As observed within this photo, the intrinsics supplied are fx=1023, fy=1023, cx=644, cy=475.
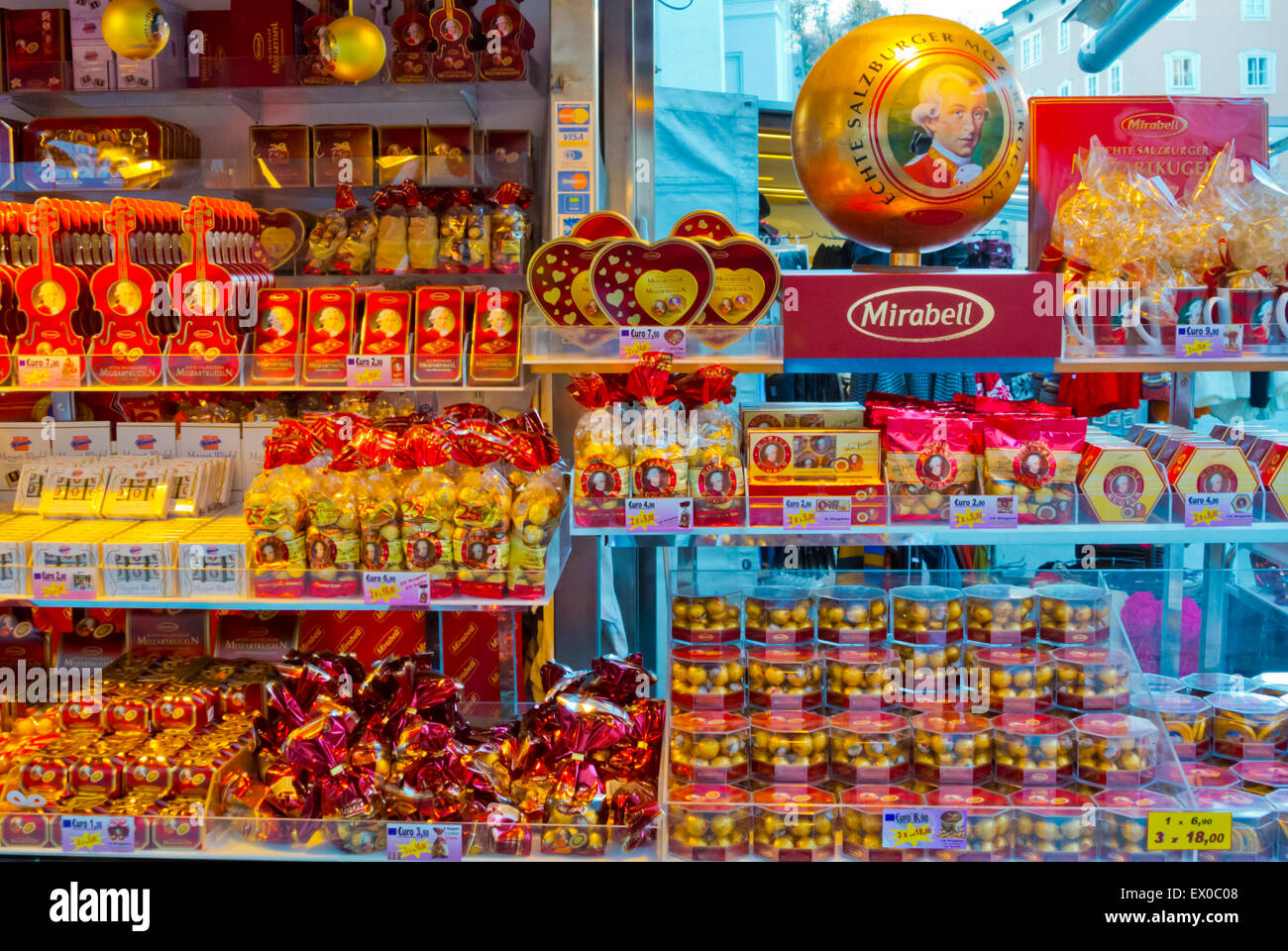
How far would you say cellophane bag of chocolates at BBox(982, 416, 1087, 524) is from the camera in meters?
1.88

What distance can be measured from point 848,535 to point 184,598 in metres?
1.27

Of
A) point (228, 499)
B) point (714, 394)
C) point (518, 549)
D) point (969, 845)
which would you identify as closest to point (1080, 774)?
point (969, 845)

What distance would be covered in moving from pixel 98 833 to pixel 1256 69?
446 cm

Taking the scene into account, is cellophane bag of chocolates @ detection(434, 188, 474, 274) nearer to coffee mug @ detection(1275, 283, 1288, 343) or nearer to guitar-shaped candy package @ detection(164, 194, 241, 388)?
guitar-shaped candy package @ detection(164, 194, 241, 388)

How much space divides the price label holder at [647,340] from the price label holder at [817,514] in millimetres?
360

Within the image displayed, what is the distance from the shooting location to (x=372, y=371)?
2.15m

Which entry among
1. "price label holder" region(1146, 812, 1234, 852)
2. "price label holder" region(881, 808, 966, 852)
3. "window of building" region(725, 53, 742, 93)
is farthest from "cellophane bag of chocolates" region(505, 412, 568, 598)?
"window of building" region(725, 53, 742, 93)

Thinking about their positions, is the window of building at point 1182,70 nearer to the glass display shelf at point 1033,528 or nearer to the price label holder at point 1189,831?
the glass display shelf at point 1033,528

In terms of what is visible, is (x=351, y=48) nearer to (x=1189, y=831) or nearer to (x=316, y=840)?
(x=316, y=840)

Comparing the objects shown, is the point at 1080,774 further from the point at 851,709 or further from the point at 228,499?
the point at 228,499

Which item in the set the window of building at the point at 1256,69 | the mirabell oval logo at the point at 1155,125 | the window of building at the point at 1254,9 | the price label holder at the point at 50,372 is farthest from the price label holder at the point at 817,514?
the window of building at the point at 1254,9

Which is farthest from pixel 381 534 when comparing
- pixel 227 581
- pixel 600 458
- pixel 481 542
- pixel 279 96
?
pixel 279 96

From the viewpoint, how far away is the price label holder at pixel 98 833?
186cm

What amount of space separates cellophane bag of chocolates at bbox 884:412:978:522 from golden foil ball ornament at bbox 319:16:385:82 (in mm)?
1530
